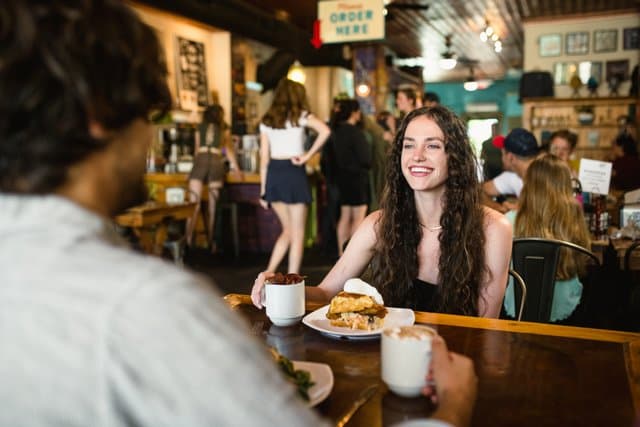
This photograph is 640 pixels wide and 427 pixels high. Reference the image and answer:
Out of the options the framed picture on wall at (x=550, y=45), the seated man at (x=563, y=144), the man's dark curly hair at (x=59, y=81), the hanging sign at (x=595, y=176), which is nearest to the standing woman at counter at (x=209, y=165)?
the seated man at (x=563, y=144)

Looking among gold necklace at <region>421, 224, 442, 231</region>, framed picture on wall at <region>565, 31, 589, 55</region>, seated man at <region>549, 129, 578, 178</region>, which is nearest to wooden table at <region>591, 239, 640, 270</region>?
gold necklace at <region>421, 224, 442, 231</region>

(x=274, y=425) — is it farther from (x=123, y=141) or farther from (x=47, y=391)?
(x=123, y=141)

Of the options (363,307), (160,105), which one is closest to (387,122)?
(363,307)

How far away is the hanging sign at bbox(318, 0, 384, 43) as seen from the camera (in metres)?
6.67

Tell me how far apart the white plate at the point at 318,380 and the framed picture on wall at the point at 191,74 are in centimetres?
813

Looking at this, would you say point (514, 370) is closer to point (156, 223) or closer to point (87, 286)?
point (87, 286)

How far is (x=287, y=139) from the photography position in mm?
5258

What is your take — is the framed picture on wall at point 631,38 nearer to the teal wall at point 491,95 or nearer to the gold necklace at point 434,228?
the gold necklace at point 434,228

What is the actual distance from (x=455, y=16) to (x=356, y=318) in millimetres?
9342

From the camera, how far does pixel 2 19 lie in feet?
2.08

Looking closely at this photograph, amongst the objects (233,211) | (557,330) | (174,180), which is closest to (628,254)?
(557,330)

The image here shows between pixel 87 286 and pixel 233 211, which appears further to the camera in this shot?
pixel 233 211

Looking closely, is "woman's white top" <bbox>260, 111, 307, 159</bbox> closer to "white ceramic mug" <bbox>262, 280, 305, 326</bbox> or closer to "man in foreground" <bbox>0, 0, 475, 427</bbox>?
"white ceramic mug" <bbox>262, 280, 305, 326</bbox>

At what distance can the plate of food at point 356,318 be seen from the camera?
148 centimetres
